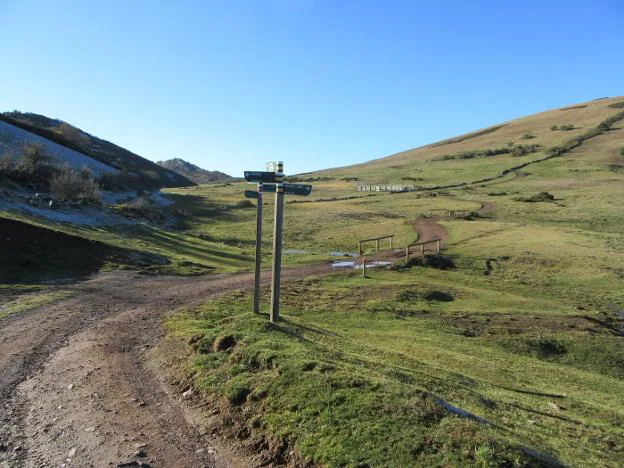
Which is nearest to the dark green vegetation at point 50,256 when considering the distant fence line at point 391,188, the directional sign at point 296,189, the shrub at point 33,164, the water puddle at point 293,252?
the directional sign at point 296,189

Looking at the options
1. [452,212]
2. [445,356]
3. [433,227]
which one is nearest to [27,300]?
[445,356]

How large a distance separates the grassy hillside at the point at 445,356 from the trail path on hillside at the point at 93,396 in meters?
0.83

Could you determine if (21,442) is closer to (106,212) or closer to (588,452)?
(588,452)

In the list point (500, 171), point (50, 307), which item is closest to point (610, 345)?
point (50, 307)

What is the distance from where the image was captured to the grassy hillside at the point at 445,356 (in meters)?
7.17

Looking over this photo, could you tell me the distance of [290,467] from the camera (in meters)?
6.90

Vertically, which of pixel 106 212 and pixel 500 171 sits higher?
pixel 500 171

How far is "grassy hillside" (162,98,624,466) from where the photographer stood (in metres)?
7.17

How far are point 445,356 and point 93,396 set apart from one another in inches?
375

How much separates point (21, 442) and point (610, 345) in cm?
2013

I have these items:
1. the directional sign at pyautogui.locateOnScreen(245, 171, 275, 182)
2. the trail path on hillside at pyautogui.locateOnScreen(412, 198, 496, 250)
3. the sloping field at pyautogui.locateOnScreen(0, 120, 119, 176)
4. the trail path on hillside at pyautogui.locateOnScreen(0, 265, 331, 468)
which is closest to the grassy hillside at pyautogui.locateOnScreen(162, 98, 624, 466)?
the trail path on hillside at pyautogui.locateOnScreen(0, 265, 331, 468)

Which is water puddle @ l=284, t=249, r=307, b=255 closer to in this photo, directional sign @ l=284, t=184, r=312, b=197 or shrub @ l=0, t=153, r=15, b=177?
shrub @ l=0, t=153, r=15, b=177

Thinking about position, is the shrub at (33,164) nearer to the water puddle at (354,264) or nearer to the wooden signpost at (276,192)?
the water puddle at (354,264)

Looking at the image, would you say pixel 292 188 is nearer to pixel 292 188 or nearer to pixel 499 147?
pixel 292 188
